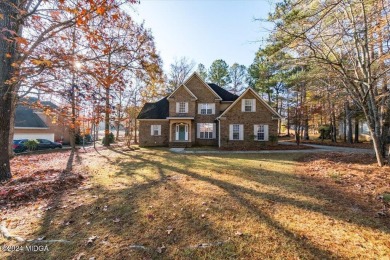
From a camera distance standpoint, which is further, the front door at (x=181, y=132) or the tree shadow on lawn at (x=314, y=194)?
the front door at (x=181, y=132)

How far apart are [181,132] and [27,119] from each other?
76.2ft

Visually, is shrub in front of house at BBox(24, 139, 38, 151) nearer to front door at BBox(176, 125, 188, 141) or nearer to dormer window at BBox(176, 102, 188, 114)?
front door at BBox(176, 125, 188, 141)

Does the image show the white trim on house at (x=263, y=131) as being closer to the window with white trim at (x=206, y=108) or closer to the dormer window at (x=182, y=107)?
the window with white trim at (x=206, y=108)

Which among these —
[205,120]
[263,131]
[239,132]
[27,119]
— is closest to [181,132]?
[205,120]

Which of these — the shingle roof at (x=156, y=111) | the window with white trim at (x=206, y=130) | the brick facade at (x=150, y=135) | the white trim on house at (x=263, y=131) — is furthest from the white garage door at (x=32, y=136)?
the white trim on house at (x=263, y=131)

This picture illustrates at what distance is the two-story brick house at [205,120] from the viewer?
62.6ft

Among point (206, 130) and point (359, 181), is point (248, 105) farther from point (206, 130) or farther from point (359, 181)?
point (359, 181)

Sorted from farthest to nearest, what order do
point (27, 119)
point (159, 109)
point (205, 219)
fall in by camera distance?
1. point (27, 119)
2. point (159, 109)
3. point (205, 219)

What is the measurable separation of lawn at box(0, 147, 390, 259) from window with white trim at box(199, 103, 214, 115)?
15022 mm

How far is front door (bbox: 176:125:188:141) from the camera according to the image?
21.4 meters

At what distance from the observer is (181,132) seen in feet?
70.8

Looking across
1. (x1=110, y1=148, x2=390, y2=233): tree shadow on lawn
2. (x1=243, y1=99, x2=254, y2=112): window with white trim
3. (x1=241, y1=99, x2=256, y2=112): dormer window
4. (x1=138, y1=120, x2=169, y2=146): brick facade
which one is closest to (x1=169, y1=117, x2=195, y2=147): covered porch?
(x1=138, y1=120, x2=169, y2=146): brick facade

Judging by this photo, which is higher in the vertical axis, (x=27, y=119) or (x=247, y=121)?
(x=27, y=119)

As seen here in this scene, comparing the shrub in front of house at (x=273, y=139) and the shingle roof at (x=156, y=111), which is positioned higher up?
the shingle roof at (x=156, y=111)
